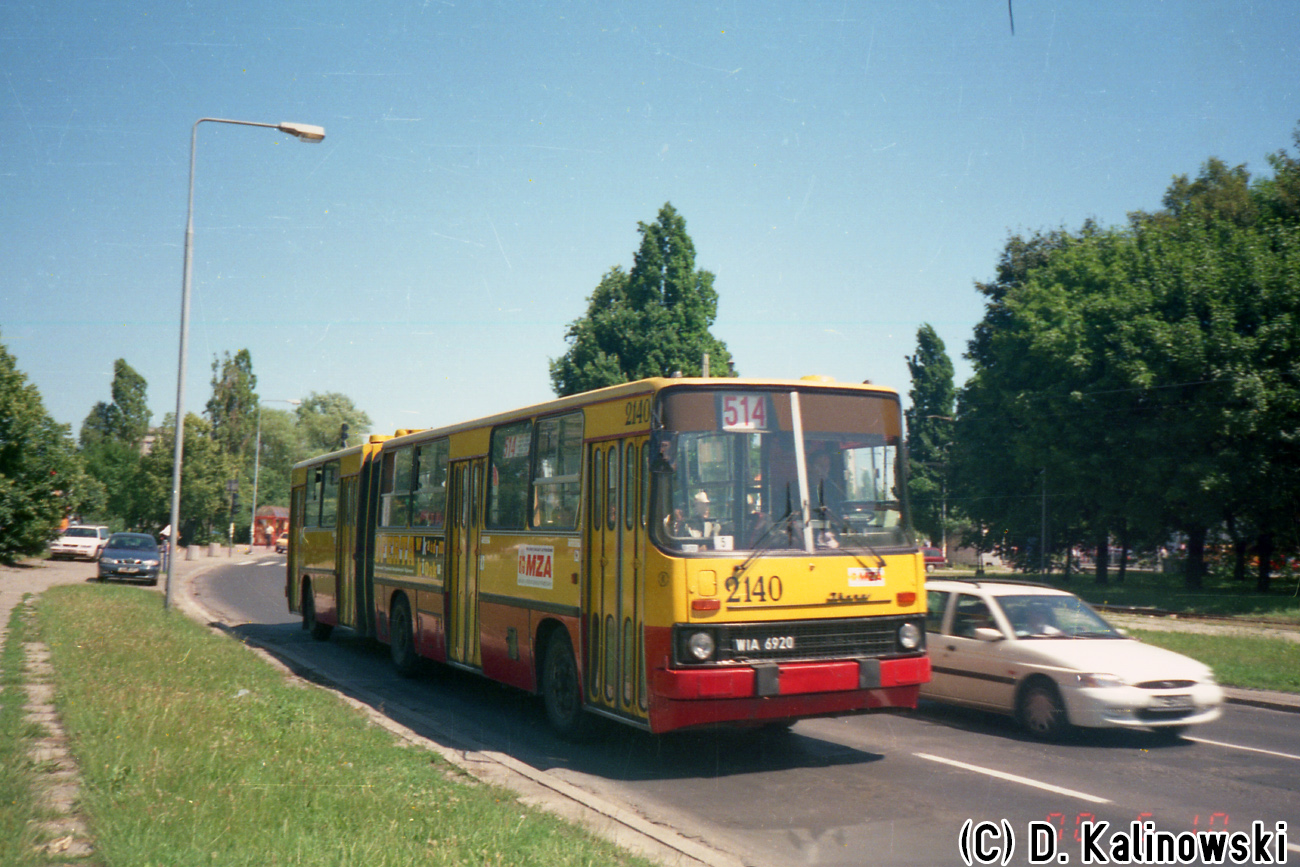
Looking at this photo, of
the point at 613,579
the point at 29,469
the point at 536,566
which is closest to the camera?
the point at 613,579

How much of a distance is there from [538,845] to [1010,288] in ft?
170

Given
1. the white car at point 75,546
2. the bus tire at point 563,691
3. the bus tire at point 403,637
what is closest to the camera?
the bus tire at point 563,691

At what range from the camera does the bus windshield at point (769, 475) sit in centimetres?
863

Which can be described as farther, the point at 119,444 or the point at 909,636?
the point at 119,444

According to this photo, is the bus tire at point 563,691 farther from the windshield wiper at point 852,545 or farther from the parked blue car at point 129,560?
the parked blue car at point 129,560

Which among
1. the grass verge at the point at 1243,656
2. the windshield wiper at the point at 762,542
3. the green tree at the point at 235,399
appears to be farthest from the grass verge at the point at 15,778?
the green tree at the point at 235,399

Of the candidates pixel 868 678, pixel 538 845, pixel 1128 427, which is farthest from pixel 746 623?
pixel 1128 427

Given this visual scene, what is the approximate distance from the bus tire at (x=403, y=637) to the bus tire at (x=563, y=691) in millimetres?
4648

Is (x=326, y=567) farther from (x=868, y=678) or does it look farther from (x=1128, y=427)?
(x=1128, y=427)

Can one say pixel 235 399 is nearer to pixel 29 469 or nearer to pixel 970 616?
pixel 29 469

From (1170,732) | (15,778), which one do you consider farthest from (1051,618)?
(15,778)

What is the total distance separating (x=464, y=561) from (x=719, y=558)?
5281 mm

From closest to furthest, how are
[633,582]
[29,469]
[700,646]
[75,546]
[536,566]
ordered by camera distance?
[700,646]
[633,582]
[536,566]
[29,469]
[75,546]

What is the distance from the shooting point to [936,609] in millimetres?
12312
